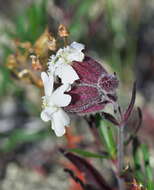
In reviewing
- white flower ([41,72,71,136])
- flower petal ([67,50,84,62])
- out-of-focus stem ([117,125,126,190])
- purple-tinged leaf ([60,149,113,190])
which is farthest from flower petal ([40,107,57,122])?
purple-tinged leaf ([60,149,113,190])

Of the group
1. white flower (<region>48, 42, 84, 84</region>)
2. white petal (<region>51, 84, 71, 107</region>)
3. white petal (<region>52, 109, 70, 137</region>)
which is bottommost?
white petal (<region>52, 109, 70, 137</region>)

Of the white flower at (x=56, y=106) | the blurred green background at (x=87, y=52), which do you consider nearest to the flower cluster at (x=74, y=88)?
the white flower at (x=56, y=106)

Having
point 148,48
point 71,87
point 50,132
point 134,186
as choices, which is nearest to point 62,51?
point 71,87

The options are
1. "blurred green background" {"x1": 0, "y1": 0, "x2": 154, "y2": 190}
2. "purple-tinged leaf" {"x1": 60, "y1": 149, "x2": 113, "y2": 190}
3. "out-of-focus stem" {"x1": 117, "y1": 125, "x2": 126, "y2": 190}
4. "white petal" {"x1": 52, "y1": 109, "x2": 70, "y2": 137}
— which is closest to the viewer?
"white petal" {"x1": 52, "y1": 109, "x2": 70, "y2": 137}

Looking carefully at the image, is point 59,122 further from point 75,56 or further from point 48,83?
point 75,56

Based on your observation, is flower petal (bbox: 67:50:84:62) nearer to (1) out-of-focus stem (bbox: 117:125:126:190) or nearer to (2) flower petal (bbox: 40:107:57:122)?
(2) flower petal (bbox: 40:107:57:122)

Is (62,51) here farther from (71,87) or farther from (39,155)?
(39,155)

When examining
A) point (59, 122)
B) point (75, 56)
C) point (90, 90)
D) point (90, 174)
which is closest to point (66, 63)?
point (75, 56)

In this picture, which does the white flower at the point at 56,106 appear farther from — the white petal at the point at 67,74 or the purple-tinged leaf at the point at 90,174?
the purple-tinged leaf at the point at 90,174
